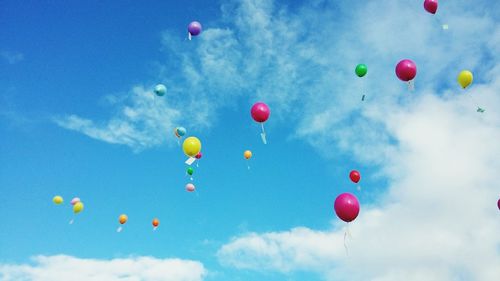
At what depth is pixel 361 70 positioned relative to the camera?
12984 mm

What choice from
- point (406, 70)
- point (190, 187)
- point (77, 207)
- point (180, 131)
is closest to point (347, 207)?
point (406, 70)

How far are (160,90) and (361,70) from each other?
276 inches

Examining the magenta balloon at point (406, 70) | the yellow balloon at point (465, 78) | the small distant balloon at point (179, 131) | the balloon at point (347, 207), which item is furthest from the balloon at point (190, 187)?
the yellow balloon at point (465, 78)

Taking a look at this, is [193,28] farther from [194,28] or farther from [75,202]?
[75,202]

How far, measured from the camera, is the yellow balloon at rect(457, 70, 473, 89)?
12.3m

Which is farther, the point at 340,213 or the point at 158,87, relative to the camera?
the point at 158,87

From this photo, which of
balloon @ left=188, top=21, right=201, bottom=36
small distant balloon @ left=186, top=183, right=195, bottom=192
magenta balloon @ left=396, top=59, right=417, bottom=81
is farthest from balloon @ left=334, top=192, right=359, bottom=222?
small distant balloon @ left=186, top=183, right=195, bottom=192

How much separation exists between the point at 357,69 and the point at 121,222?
11146mm

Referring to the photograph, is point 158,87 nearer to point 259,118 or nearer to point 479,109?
point 259,118

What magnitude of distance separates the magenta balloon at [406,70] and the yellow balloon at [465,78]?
70.5 inches

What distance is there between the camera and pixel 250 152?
53.6 feet

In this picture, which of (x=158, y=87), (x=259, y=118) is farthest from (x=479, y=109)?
(x=158, y=87)

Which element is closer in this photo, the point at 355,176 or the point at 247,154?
the point at 355,176

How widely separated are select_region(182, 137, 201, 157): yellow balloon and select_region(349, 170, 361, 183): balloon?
18.9ft
